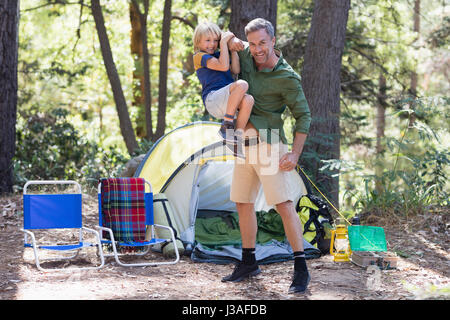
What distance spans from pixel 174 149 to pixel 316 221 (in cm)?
178

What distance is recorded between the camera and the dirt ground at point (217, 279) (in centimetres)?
367

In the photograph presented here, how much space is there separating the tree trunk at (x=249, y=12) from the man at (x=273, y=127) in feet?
9.26

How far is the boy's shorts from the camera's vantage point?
3736 millimetres

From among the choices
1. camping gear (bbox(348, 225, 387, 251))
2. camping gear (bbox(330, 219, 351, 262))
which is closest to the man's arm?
camping gear (bbox(348, 225, 387, 251))

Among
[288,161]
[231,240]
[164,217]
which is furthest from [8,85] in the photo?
[288,161]

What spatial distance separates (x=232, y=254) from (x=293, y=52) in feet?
20.4

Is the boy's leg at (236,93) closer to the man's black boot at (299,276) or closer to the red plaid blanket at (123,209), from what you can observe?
the man's black boot at (299,276)

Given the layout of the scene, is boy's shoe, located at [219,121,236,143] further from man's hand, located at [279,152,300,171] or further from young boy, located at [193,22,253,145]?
man's hand, located at [279,152,300,171]

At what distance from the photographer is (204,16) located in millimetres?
13562

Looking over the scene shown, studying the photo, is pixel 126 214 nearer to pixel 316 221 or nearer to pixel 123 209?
pixel 123 209

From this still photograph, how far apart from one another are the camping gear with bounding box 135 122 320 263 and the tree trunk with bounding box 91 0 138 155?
3.29 metres

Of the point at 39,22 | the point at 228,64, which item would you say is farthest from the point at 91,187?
the point at 39,22

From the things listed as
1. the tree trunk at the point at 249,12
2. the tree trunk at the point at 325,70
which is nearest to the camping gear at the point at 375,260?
the tree trunk at the point at 325,70

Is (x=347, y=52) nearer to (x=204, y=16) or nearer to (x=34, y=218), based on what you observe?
(x=204, y=16)
